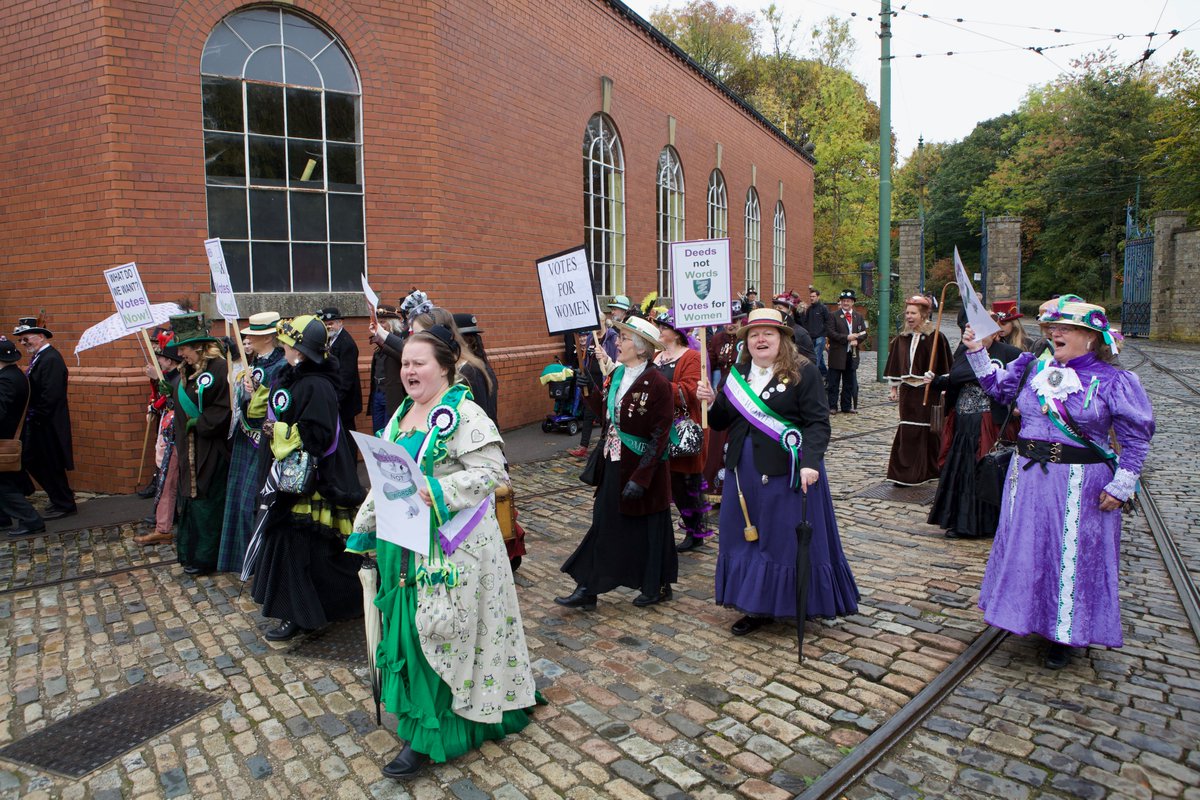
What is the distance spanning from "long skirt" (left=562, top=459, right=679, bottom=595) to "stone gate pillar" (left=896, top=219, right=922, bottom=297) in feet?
111

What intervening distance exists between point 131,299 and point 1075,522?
7269mm

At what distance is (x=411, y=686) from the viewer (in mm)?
3469

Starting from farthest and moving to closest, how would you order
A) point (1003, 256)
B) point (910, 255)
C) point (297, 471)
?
point (910, 255), point (1003, 256), point (297, 471)

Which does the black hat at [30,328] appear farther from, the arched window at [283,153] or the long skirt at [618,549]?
the long skirt at [618,549]

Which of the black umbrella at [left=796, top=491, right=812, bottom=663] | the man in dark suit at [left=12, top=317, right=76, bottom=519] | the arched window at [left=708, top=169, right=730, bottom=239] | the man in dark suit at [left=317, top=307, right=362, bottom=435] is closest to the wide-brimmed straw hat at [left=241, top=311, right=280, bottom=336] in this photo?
the man in dark suit at [left=317, top=307, right=362, bottom=435]

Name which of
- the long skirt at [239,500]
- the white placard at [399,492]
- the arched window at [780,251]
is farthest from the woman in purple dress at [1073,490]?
the arched window at [780,251]

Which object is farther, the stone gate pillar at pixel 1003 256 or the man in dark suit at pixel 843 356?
the stone gate pillar at pixel 1003 256

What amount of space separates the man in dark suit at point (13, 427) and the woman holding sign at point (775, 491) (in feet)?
21.3

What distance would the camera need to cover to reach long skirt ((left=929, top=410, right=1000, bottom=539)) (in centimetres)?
699

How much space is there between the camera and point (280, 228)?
9711 millimetres

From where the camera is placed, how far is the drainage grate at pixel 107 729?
370 centimetres

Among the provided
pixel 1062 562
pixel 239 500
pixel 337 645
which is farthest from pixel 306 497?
pixel 1062 562

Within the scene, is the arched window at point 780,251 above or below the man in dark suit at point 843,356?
above

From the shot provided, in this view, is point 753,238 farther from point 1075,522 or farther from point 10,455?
point 1075,522
